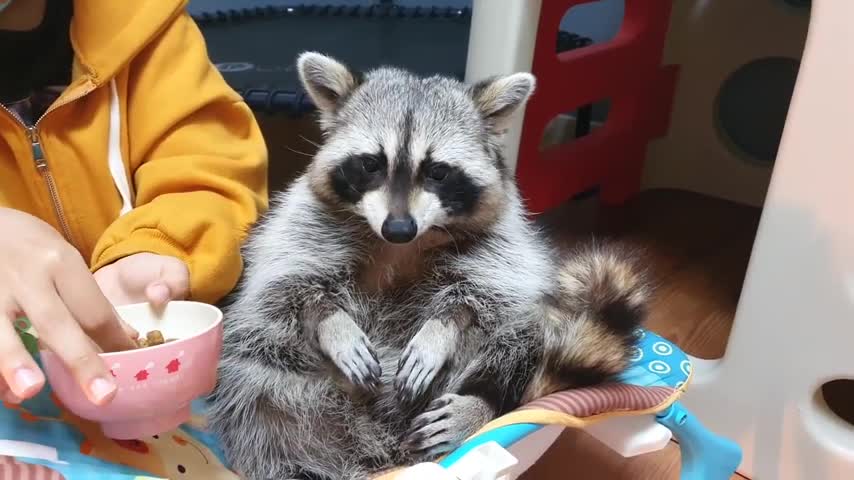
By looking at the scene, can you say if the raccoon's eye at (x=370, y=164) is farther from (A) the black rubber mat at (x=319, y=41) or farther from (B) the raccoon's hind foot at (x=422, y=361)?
(A) the black rubber mat at (x=319, y=41)

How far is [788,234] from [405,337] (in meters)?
0.62

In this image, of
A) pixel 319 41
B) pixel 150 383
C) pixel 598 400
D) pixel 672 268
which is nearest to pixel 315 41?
pixel 319 41

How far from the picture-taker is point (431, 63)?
2.32 meters

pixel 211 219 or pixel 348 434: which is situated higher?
pixel 211 219

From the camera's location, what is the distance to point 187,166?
100cm

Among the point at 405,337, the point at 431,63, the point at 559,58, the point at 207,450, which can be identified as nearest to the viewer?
the point at 207,450

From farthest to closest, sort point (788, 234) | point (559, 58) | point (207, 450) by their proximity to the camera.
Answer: point (559, 58) < point (788, 234) < point (207, 450)

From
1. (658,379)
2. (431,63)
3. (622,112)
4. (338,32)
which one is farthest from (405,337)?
(338,32)

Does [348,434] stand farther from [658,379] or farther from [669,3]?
[669,3]

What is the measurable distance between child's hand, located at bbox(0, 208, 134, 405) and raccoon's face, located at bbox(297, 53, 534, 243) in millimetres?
350

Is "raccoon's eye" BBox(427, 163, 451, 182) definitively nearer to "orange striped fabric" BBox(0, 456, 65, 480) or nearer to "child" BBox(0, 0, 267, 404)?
"child" BBox(0, 0, 267, 404)

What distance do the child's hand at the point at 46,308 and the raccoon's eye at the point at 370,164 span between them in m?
0.39

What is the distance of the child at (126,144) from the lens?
923 mm

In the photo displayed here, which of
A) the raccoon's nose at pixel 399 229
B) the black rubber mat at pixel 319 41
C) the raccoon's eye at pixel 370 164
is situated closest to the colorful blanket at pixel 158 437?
the raccoon's nose at pixel 399 229
